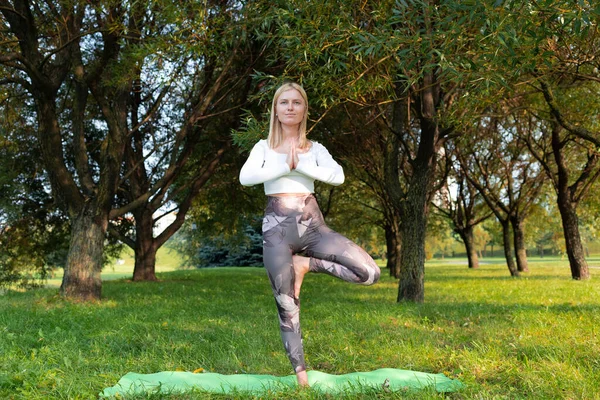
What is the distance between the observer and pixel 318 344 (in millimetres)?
5816

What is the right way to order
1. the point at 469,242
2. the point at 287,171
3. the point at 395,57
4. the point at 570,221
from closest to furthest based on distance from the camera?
the point at 287,171, the point at 395,57, the point at 570,221, the point at 469,242

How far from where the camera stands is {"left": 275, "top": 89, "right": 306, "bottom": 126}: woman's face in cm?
418

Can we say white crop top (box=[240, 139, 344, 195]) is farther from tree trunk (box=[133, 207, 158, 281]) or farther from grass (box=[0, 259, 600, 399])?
tree trunk (box=[133, 207, 158, 281])

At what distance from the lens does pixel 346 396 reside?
3799mm

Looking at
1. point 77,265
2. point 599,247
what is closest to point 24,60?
point 77,265

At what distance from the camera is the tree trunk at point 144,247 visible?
17.5 metres

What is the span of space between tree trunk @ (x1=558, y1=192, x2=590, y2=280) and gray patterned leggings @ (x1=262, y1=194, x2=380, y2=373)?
15198 millimetres

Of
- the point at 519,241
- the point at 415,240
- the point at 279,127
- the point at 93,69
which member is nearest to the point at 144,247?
the point at 93,69

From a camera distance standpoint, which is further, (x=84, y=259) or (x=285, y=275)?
(x=84, y=259)

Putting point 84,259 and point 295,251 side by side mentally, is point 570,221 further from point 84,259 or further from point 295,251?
point 295,251

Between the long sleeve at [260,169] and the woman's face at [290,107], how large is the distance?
321 mm

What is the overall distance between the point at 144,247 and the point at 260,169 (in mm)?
14702

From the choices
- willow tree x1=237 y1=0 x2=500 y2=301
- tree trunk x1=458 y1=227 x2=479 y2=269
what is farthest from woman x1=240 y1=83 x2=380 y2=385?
tree trunk x1=458 y1=227 x2=479 y2=269

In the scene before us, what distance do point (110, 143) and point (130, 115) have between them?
19.8 feet
